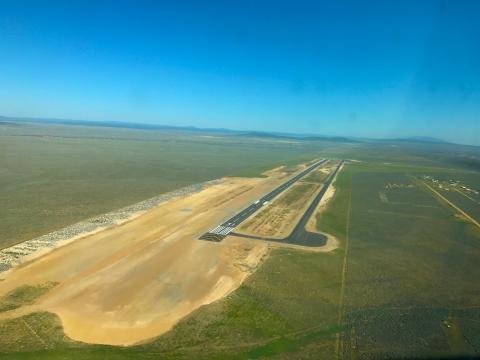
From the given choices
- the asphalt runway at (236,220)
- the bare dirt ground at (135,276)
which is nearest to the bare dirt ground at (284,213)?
the asphalt runway at (236,220)

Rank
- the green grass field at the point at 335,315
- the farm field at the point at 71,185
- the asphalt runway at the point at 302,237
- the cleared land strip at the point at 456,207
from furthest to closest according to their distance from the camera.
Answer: the cleared land strip at the point at 456,207
the farm field at the point at 71,185
the asphalt runway at the point at 302,237
the green grass field at the point at 335,315

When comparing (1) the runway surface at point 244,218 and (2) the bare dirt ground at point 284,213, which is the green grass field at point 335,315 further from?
(1) the runway surface at point 244,218

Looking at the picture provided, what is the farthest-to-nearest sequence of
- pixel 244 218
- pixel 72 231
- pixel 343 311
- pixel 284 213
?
pixel 284 213
pixel 244 218
pixel 72 231
pixel 343 311

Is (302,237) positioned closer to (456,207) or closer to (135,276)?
(135,276)

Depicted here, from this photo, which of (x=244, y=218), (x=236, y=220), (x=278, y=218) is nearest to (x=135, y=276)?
(x=236, y=220)

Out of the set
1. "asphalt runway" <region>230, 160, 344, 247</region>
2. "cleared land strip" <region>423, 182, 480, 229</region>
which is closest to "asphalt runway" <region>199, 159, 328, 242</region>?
"asphalt runway" <region>230, 160, 344, 247</region>

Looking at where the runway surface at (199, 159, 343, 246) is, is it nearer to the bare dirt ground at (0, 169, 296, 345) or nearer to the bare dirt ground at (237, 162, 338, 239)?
the bare dirt ground at (237, 162, 338, 239)
